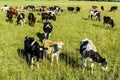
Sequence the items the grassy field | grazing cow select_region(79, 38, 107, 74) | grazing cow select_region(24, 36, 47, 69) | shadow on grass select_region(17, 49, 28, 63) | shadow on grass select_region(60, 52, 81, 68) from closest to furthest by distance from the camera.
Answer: the grassy field → grazing cow select_region(79, 38, 107, 74) → grazing cow select_region(24, 36, 47, 69) → shadow on grass select_region(60, 52, 81, 68) → shadow on grass select_region(17, 49, 28, 63)

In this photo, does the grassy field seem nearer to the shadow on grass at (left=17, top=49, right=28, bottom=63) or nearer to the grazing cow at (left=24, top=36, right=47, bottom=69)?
the shadow on grass at (left=17, top=49, right=28, bottom=63)

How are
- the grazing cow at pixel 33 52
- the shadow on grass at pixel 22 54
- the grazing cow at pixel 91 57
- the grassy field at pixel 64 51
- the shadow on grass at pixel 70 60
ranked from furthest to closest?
the shadow on grass at pixel 22 54 → the shadow on grass at pixel 70 60 → the grazing cow at pixel 33 52 → the grazing cow at pixel 91 57 → the grassy field at pixel 64 51

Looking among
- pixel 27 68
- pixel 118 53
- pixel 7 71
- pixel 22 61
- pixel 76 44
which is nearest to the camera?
pixel 7 71

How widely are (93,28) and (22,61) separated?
12.5m

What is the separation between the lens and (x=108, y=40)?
846 inches

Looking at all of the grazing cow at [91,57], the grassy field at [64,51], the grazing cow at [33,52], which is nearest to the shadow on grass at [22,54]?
the grassy field at [64,51]

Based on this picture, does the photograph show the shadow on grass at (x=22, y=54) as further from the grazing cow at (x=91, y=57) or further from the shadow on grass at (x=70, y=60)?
the grazing cow at (x=91, y=57)

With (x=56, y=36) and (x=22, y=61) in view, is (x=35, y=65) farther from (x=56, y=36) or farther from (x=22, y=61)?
(x=56, y=36)

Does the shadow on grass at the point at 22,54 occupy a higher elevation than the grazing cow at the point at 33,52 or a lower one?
lower

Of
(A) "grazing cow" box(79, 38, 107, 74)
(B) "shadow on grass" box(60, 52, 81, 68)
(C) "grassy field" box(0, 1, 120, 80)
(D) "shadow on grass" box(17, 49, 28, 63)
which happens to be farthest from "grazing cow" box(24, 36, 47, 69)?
(A) "grazing cow" box(79, 38, 107, 74)

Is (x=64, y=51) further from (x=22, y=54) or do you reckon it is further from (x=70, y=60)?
(x=22, y=54)

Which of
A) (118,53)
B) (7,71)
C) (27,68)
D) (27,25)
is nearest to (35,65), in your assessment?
(27,68)

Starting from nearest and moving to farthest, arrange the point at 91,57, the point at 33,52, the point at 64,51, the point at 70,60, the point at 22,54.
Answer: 1. the point at 91,57
2. the point at 33,52
3. the point at 70,60
4. the point at 22,54
5. the point at 64,51

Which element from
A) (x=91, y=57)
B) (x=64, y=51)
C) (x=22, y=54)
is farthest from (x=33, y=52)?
(x=64, y=51)
